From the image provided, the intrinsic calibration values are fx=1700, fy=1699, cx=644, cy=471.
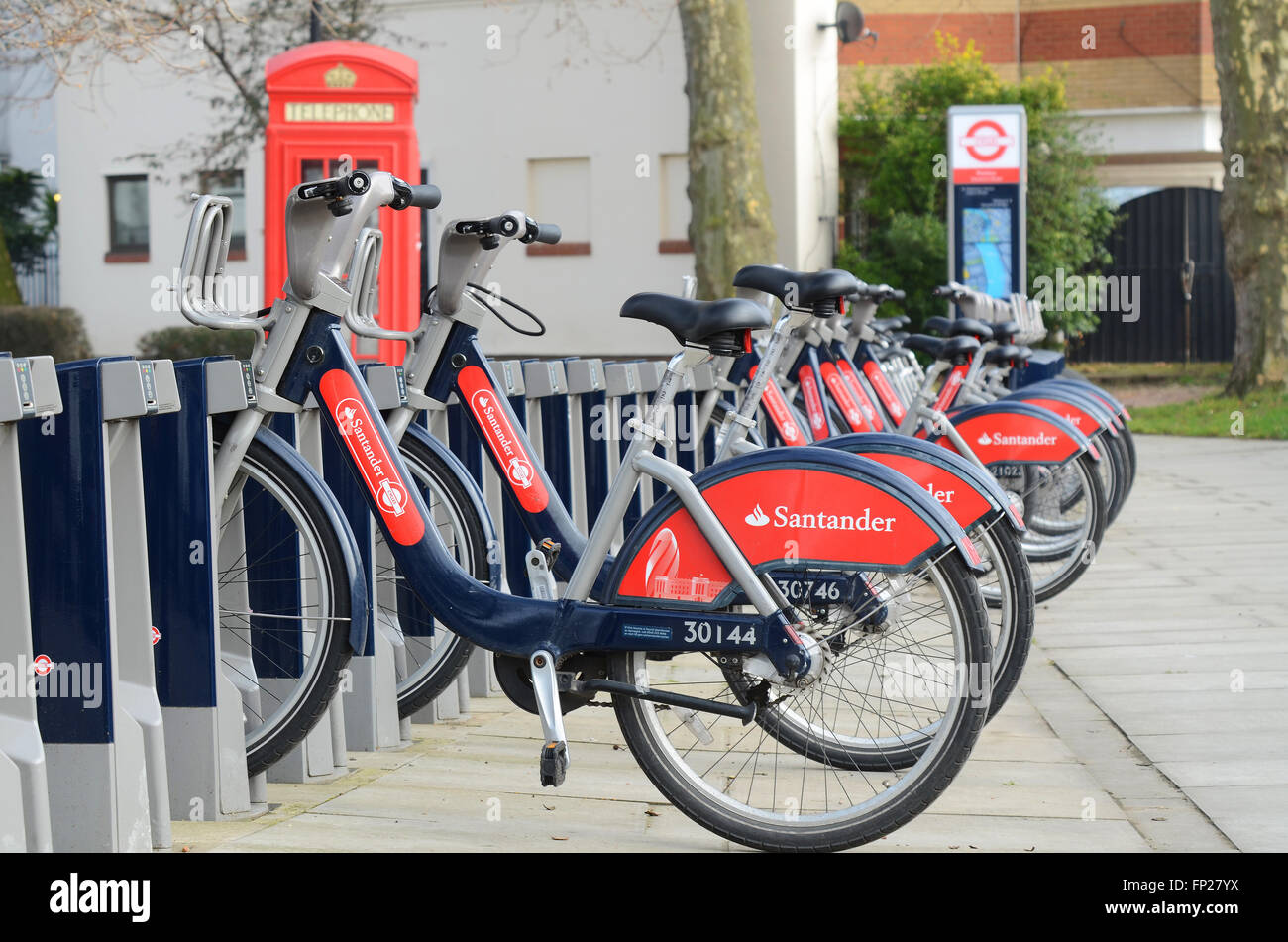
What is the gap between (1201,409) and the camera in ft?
53.3

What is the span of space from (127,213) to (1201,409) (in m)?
12.7

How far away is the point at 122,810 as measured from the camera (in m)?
3.29

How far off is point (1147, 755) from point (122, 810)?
2.55 metres

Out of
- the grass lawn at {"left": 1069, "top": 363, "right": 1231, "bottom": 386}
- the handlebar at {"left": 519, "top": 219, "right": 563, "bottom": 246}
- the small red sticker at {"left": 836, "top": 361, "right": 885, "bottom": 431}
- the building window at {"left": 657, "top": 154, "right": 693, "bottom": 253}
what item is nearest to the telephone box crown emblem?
the small red sticker at {"left": 836, "top": 361, "right": 885, "bottom": 431}

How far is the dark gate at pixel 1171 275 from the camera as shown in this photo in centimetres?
2311

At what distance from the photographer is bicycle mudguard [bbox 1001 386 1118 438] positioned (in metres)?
6.57

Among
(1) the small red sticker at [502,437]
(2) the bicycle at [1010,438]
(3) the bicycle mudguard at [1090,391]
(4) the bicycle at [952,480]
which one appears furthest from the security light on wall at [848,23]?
(1) the small red sticker at [502,437]

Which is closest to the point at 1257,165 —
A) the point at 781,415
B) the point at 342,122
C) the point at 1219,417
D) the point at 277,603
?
the point at 1219,417

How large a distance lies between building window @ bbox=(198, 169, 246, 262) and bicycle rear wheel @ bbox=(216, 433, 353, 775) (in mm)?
16502

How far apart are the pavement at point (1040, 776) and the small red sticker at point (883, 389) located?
42.4 inches

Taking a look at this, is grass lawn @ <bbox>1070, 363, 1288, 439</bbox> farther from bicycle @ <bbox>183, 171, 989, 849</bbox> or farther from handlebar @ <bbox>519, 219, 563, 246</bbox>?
bicycle @ <bbox>183, 171, 989, 849</bbox>

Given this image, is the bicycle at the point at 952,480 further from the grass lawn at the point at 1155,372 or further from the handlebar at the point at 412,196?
the grass lawn at the point at 1155,372

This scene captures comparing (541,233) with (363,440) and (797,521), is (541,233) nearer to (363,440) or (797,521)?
(363,440)

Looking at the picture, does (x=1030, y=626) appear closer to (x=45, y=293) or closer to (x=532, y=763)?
(x=532, y=763)
